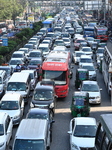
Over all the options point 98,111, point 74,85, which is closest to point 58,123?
point 98,111

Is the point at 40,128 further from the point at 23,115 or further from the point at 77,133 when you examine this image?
the point at 23,115

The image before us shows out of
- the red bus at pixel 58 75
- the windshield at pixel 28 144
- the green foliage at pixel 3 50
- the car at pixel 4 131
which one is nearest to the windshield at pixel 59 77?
the red bus at pixel 58 75

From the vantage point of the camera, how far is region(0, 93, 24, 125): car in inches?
779

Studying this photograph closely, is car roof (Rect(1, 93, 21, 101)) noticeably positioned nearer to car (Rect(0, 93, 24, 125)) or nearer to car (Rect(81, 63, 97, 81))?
car (Rect(0, 93, 24, 125))

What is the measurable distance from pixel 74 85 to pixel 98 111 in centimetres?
750

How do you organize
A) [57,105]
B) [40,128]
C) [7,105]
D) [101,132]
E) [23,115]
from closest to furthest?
[101,132], [40,128], [7,105], [23,115], [57,105]

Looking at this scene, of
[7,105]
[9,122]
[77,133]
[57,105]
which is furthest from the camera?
[57,105]

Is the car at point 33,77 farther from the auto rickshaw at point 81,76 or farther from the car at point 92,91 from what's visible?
the car at point 92,91

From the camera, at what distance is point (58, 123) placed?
20766 mm

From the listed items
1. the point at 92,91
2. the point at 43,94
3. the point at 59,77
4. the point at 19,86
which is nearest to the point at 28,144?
the point at 43,94

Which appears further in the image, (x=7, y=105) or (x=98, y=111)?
(x=98, y=111)

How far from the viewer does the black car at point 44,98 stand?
69.7 ft

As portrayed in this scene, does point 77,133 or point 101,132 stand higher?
point 101,132

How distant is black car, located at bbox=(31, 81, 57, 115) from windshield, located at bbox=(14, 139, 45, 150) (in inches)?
273
